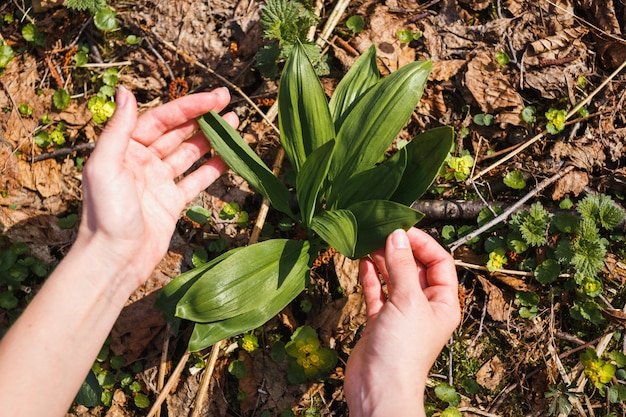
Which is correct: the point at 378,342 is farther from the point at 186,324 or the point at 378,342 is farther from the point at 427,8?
the point at 427,8

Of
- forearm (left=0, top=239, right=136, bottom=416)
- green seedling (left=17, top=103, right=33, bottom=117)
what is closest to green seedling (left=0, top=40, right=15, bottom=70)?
green seedling (left=17, top=103, right=33, bottom=117)

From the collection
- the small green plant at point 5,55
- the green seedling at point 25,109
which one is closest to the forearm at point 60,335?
the green seedling at point 25,109

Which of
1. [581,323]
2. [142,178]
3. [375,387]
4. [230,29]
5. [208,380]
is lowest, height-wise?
[581,323]

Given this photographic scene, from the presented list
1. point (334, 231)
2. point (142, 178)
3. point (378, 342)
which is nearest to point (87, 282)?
point (142, 178)

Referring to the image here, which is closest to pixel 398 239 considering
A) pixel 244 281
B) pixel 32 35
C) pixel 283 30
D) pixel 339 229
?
pixel 339 229

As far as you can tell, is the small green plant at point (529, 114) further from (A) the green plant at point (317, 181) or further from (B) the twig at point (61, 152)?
(B) the twig at point (61, 152)

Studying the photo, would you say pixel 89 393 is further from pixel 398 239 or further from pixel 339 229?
pixel 398 239
